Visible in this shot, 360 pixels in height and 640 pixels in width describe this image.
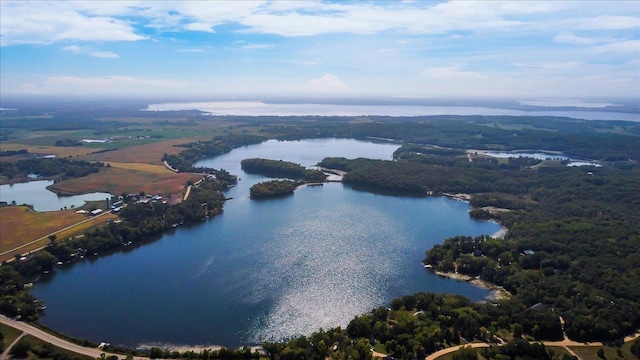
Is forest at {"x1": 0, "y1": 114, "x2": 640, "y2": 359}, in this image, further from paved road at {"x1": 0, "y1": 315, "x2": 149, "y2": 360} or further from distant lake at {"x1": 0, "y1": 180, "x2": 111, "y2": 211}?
distant lake at {"x1": 0, "y1": 180, "x2": 111, "y2": 211}

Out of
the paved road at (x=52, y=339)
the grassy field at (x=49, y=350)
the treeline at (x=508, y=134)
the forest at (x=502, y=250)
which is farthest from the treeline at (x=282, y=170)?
the grassy field at (x=49, y=350)

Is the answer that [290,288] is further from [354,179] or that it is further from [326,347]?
[354,179]

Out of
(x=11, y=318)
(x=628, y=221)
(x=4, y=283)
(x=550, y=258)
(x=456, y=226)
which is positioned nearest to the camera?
(x=11, y=318)

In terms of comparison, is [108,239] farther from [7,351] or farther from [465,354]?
[465,354]

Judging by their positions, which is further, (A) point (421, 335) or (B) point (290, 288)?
(B) point (290, 288)

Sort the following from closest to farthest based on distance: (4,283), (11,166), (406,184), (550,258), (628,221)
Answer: (4,283) < (550,258) < (628,221) < (406,184) < (11,166)

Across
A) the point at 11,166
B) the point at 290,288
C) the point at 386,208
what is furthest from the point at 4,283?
the point at 11,166
